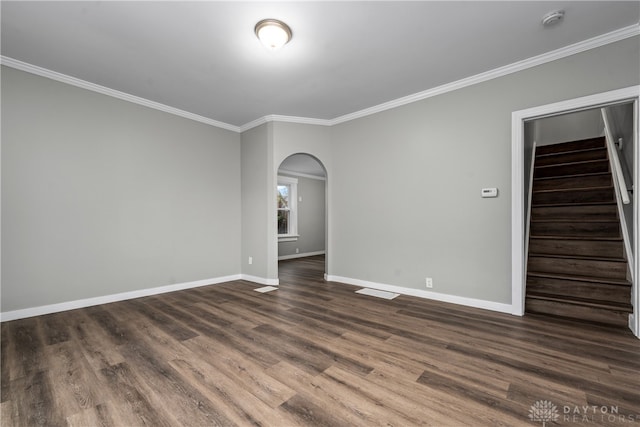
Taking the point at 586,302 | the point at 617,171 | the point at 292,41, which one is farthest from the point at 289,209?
the point at 617,171

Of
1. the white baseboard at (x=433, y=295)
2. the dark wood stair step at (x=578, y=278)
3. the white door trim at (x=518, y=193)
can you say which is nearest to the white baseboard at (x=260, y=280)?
the white baseboard at (x=433, y=295)

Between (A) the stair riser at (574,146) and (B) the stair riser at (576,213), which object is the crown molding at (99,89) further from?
(A) the stair riser at (574,146)

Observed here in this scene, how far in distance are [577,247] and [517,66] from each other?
87.6 inches

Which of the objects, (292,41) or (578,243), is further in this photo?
(578,243)

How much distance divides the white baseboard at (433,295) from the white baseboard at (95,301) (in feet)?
7.28

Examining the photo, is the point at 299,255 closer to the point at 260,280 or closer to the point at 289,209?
Result: the point at 289,209

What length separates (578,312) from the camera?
2848mm

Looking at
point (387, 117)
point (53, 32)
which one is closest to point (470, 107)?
point (387, 117)

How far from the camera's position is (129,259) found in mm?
3738

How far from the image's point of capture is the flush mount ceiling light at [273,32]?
93.0 inches

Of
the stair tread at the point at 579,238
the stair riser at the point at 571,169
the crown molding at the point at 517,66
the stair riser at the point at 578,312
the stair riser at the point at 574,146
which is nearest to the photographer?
the crown molding at the point at 517,66

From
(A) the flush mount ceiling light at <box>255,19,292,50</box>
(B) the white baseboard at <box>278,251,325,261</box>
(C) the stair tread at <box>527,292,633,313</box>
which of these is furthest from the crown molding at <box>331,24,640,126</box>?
(B) the white baseboard at <box>278,251,325,261</box>

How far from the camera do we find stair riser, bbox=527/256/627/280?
9.75ft

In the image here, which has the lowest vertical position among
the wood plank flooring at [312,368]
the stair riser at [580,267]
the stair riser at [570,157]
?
the wood plank flooring at [312,368]
